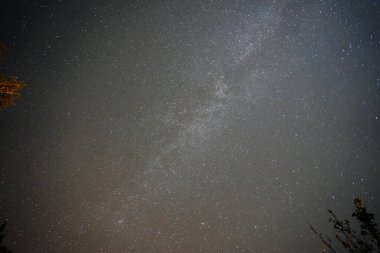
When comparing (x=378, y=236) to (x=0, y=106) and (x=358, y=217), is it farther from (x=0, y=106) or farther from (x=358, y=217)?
(x=0, y=106)

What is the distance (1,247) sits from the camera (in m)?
5.70

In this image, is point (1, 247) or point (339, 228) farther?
point (339, 228)

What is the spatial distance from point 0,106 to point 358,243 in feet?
57.9

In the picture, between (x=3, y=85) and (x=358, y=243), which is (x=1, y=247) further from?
(x=358, y=243)

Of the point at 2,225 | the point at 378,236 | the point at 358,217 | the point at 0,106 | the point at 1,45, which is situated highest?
the point at 1,45

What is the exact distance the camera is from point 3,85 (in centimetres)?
564

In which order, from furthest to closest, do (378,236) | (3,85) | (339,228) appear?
(339,228), (378,236), (3,85)

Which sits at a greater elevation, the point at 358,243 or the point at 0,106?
the point at 0,106

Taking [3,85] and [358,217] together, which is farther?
[358,217]

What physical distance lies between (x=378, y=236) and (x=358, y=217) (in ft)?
4.07

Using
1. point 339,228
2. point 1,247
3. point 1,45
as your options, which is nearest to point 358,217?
point 339,228

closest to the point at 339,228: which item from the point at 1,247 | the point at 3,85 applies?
the point at 1,247

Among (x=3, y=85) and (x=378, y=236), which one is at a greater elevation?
(x=3, y=85)

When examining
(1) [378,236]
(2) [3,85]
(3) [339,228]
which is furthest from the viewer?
(3) [339,228]
